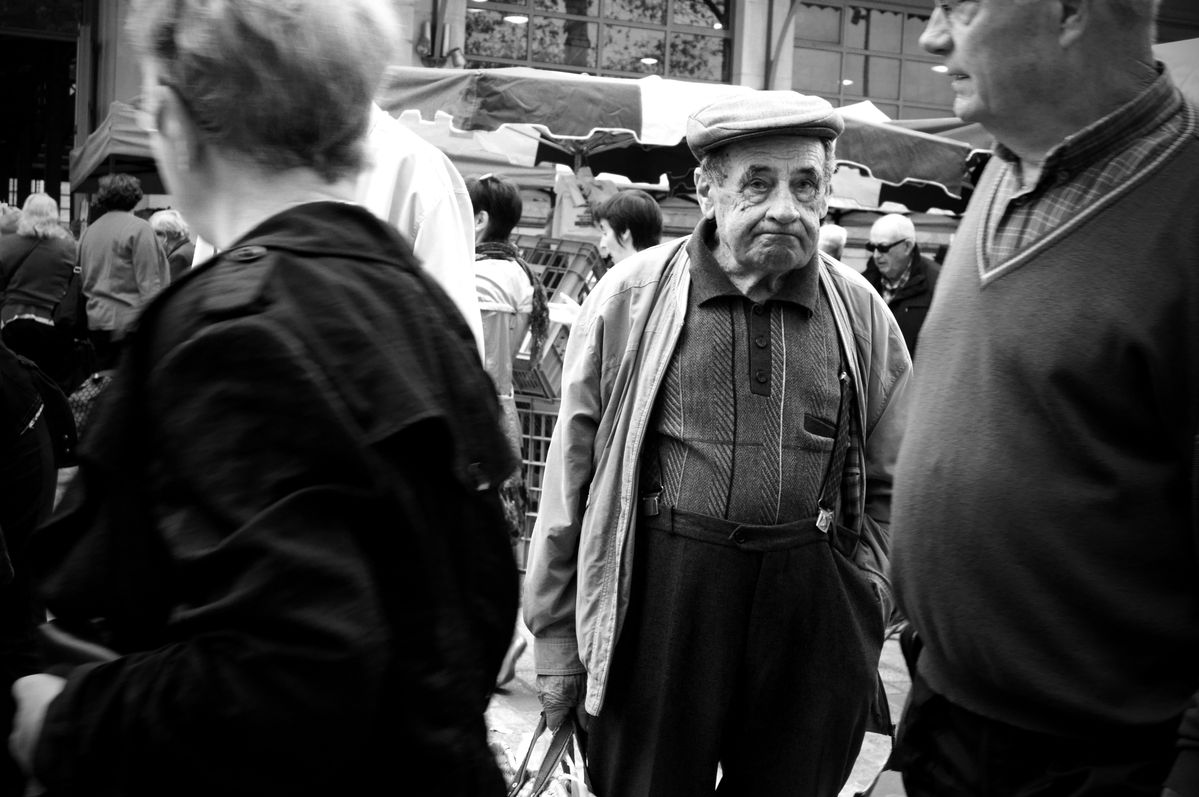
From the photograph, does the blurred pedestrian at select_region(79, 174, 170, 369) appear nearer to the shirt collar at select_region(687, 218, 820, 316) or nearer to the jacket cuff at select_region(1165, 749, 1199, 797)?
the shirt collar at select_region(687, 218, 820, 316)

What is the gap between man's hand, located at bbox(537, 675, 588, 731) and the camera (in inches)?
132

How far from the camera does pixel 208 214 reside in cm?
157

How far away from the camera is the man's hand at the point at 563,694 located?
336 centimetres

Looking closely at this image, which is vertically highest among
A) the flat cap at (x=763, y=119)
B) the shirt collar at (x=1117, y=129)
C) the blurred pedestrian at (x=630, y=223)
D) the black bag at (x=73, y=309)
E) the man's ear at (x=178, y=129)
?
the flat cap at (x=763, y=119)

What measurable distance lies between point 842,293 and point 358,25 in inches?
84.0

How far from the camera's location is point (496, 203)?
6.50 metres

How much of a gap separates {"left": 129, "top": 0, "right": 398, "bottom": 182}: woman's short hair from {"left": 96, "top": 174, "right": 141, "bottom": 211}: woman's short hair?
9609 mm

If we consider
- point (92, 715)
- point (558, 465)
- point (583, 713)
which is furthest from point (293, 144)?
point (583, 713)

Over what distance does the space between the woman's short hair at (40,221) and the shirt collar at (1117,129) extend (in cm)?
945

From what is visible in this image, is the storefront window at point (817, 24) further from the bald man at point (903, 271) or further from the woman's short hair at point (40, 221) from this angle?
the woman's short hair at point (40, 221)

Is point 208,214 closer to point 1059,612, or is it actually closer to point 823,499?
point 1059,612

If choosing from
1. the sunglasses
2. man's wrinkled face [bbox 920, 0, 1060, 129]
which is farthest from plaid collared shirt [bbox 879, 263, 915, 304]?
man's wrinkled face [bbox 920, 0, 1060, 129]

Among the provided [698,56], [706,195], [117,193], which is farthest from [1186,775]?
[698,56]

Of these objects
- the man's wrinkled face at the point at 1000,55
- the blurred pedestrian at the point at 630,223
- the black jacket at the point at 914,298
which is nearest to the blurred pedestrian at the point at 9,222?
the blurred pedestrian at the point at 630,223
